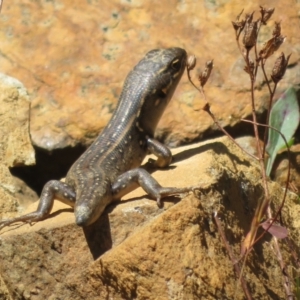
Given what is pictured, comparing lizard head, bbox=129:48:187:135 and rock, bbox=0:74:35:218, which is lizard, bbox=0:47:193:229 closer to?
lizard head, bbox=129:48:187:135

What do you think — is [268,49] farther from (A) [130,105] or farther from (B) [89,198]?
(A) [130,105]

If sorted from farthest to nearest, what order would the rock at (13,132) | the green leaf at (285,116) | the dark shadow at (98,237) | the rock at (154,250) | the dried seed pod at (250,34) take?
the rock at (13,132), the green leaf at (285,116), the dark shadow at (98,237), the rock at (154,250), the dried seed pod at (250,34)

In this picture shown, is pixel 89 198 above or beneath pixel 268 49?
beneath

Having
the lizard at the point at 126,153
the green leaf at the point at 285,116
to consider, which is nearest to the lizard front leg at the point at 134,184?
the lizard at the point at 126,153

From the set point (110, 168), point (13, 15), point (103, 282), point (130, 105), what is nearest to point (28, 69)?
point (13, 15)

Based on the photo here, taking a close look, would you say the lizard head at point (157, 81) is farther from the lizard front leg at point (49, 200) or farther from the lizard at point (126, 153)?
the lizard front leg at point (49, 200)

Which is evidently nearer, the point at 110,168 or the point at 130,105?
the point at 110,168
